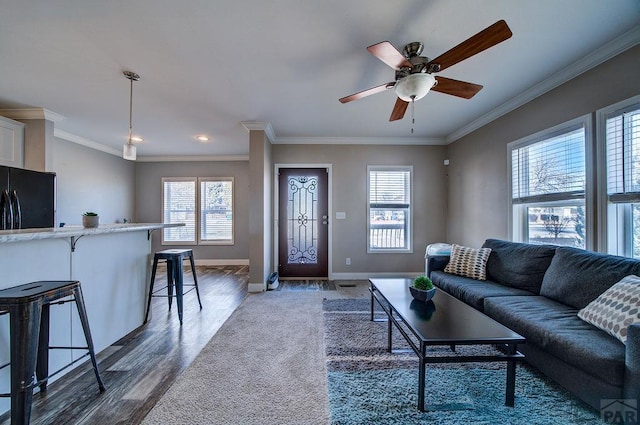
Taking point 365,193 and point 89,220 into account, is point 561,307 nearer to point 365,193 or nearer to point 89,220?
point 365,193

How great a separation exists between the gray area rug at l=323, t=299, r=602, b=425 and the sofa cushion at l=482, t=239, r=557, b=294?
778 mm

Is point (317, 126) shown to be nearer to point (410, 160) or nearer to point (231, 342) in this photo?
point (410, 160)

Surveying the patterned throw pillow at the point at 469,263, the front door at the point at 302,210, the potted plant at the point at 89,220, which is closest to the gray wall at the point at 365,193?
the front door at the point at 302,210

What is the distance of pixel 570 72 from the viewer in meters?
2.53

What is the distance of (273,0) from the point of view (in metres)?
1.72

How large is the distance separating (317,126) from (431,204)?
248 centimetres

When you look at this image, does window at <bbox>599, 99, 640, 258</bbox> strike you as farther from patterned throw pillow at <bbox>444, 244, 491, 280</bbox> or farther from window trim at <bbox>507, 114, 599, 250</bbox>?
patterned throw pillow at <bbox>444, 244, 491, 280</bbox>

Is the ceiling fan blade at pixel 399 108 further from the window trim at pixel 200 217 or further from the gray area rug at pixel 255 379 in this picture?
the window trim at pixel 200 217

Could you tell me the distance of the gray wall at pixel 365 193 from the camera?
484 cm

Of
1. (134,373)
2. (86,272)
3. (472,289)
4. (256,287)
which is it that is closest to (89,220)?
(86,272)

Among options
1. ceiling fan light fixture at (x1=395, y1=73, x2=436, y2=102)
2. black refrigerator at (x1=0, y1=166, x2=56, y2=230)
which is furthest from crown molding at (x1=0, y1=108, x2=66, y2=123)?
ceiling fan light fixture at (x1=395, y1=73, x2=436, y2=102)

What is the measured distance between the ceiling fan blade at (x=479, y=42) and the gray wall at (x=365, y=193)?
2.92 metres

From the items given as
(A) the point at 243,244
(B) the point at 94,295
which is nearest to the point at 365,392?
(B) the point at 94,295

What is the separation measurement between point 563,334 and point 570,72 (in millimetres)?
2400
